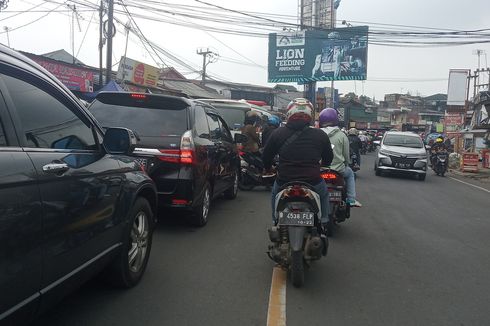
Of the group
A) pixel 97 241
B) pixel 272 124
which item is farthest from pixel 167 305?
pixel 272 124

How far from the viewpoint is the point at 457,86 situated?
3406 centimetres

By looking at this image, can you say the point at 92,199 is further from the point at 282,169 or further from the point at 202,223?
the point at 202,223

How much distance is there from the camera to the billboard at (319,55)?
96.4ft

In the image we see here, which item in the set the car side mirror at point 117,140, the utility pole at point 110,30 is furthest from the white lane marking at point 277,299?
the utility pole at point 110,30

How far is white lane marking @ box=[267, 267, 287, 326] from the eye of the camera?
3.66m

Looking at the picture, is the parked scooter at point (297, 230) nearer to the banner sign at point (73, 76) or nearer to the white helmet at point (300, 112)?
the white helmet at point (300, 112)

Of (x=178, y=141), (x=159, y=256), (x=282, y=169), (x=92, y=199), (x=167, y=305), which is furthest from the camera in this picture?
(x=178, y=141)

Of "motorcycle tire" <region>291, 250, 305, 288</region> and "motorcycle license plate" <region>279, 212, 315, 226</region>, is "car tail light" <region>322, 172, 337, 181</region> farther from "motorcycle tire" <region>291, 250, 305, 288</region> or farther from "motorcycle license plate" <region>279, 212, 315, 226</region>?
"motorcycle tire" <region>291, 250, 305, 288</region>

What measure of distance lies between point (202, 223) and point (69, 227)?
384 centimetres

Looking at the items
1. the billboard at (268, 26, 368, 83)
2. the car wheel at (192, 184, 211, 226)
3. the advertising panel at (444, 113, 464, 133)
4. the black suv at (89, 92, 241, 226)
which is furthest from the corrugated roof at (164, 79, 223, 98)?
the black suv at (89, 92, 241, 226)

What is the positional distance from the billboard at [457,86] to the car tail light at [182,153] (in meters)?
32.6

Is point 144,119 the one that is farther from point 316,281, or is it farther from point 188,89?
point 188,89

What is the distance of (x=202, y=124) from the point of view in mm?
6742

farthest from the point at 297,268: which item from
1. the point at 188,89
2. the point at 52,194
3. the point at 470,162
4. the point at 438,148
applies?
the point at 188,89
